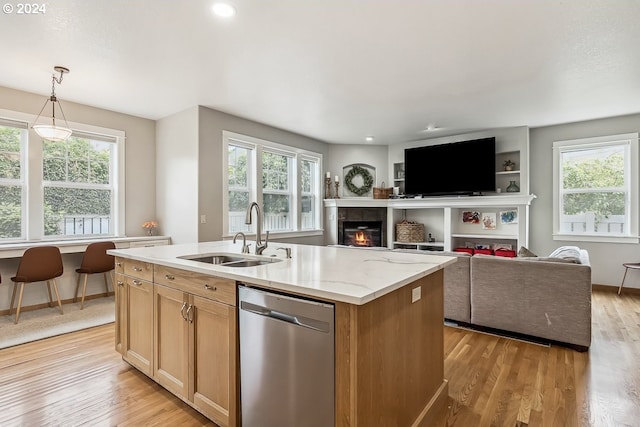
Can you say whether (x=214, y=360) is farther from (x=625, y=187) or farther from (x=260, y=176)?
(x=625, y=187)

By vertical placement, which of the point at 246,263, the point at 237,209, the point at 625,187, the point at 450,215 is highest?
the point at 625,187

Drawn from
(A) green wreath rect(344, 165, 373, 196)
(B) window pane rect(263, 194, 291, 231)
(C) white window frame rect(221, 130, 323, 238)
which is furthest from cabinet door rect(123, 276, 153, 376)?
(A) green wreath rect(344, 165, 373, 196)

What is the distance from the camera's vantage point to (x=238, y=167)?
5.20 m

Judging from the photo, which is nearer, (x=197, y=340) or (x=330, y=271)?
(x=330, y=271)

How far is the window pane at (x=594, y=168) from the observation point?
504 cm

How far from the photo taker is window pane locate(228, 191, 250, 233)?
5.06 m

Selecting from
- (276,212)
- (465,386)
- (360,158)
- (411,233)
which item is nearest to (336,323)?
(465,386)

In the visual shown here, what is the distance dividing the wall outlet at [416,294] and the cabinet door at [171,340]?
129 cm

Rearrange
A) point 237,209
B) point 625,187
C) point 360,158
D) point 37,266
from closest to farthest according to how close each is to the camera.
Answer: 1. point 37,266
2. point 625,187
3. point 237,209
4. point 360,158

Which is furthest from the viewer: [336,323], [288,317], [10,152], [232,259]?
[10,152]

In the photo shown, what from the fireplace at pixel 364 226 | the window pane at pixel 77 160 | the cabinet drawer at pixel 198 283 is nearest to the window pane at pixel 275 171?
the fireplace at pixel 364 226

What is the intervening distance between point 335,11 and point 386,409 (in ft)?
8.13

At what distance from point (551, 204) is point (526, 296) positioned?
10.9 ft

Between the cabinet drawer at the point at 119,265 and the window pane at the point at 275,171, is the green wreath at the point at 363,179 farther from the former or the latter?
the cabinet drawer at the point at 119,265
